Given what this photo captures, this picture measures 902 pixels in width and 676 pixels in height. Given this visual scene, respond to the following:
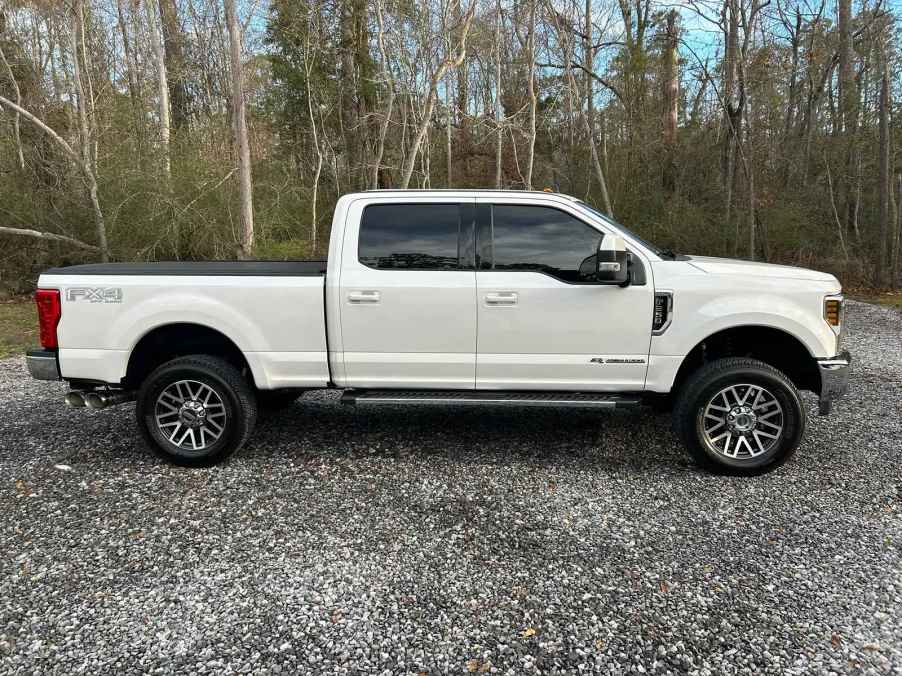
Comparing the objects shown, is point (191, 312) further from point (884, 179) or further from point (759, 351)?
point (884, 179)

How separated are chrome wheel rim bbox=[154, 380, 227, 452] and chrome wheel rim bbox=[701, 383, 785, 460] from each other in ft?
11.4

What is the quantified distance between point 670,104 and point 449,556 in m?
Result: 19.3

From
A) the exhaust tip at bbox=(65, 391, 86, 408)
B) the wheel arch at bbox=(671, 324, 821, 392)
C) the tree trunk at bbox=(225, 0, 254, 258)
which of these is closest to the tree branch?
the tree trunk at bbox=(225, 0, 254, 258)

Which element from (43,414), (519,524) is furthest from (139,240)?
(519,524)

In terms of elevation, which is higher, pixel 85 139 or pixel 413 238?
pixel 85 139

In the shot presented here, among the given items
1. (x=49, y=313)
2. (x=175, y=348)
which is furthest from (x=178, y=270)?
(x=49, y=313)

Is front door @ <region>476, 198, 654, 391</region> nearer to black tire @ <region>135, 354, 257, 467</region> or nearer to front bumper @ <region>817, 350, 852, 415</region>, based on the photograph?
front bumper @ <region>817, 350, 852, 415</region>

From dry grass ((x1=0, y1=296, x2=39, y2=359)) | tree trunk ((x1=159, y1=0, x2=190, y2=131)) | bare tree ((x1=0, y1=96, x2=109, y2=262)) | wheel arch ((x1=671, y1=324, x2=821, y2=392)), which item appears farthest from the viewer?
tree trunk ((x1=159, y1=0, x2=190, y2=131))

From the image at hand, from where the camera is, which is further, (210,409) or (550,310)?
(210,409)

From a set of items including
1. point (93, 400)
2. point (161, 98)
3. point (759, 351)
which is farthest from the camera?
point (161, 98)

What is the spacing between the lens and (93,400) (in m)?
4.34

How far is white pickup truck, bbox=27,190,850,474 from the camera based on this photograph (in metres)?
4.14

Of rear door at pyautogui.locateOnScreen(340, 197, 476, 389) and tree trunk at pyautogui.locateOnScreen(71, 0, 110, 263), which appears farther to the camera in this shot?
tree trunk at pyautogui.locateOnScreen(71, 0, 110, 263)

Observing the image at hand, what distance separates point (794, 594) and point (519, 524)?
1.44 metres
